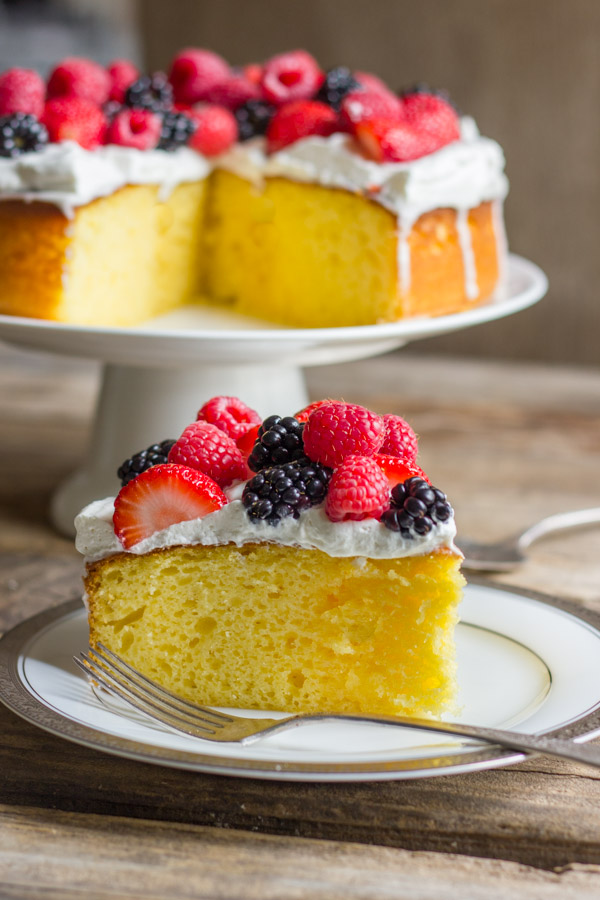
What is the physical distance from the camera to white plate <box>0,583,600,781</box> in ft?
3.32

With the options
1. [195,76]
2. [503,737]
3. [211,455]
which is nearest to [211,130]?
[195,76]

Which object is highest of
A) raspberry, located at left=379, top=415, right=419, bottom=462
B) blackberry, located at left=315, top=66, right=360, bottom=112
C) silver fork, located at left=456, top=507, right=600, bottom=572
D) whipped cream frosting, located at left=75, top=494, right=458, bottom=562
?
blackberry, located at left=315, top=66, right=360, bottom=112

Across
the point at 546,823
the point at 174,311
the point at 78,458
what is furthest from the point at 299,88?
the point at 546,823

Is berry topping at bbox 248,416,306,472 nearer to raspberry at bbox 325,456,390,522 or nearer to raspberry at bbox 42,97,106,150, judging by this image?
raspberry at bbox 325,456,390,522

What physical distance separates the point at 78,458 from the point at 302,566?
1210mm

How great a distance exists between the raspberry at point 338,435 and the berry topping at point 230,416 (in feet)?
0.52

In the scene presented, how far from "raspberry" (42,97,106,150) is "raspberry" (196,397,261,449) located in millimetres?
702

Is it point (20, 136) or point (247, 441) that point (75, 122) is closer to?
point (20, 136)

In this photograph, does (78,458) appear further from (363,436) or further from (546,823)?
(546,823)

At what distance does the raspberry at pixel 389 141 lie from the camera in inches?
74.6

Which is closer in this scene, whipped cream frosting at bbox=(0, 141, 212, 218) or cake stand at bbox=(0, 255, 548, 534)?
cake stand at bbox=(0, 255, 548, 534)

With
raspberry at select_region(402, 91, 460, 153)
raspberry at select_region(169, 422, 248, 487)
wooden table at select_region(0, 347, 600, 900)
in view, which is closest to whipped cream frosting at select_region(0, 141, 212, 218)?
raspberry at select_region(402, 91, 460, 153)

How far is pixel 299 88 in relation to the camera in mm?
2148

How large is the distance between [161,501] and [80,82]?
1169 millimetres
